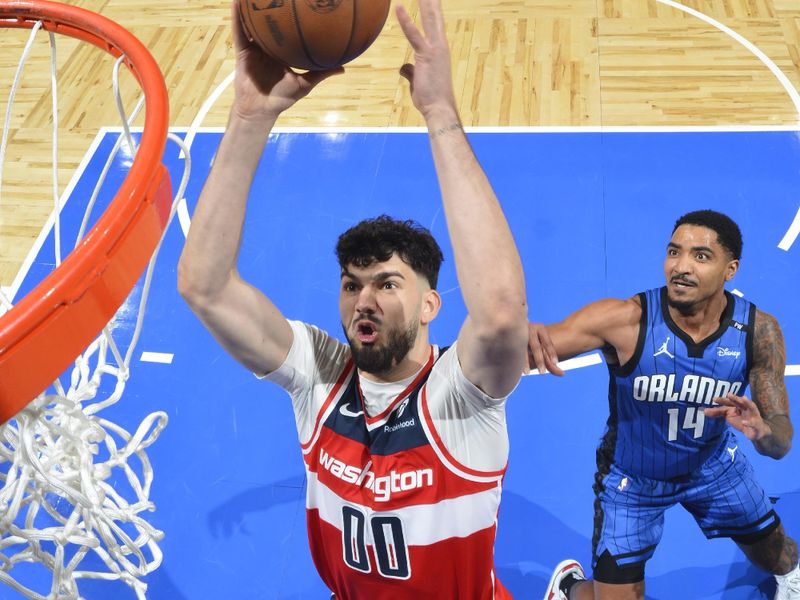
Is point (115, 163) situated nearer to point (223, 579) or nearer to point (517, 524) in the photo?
point (223, 579)

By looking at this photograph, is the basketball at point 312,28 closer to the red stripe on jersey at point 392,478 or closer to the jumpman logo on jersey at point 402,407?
the jumpman logo on jersey at point 402,407

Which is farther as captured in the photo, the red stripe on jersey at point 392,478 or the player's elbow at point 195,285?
the red stripe on jersey at point 392,478

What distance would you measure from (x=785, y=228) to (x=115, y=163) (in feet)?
16.5

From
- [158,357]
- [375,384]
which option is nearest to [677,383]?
[375,384]

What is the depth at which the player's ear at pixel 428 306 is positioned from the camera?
3.27 m

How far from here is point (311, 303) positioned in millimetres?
6551

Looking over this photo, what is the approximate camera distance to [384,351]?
3.16 m

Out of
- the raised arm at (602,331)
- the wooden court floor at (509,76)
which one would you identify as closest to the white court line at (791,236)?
the wooden court floor at (509,76)

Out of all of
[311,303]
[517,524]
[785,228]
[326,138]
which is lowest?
[517,524]

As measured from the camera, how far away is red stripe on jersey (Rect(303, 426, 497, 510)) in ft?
10.3

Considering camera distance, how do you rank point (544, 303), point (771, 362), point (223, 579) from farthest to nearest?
point (544, 303)
point (223, 579)
point (771, 362)

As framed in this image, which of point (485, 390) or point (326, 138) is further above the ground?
point (326, 138)

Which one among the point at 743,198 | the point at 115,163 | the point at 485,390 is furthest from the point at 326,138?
the point at 485,390

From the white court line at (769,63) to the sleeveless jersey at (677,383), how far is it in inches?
98.9
